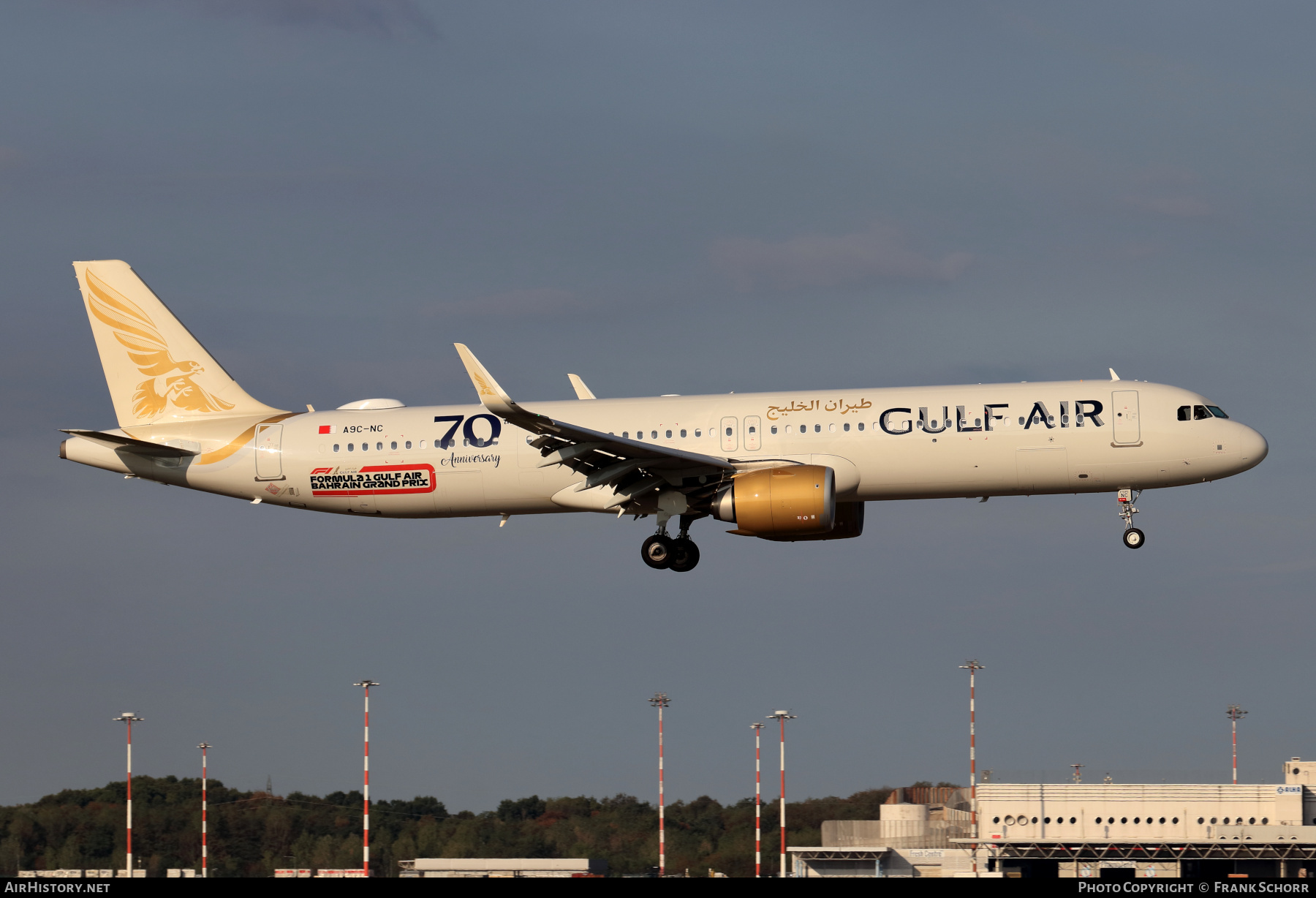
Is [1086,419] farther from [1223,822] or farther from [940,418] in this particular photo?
[1223,822]

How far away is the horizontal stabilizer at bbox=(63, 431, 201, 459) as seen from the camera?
46.2m

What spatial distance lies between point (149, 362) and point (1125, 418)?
31.7 meters

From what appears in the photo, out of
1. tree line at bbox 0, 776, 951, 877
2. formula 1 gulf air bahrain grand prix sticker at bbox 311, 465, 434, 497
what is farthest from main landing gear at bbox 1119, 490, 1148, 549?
tree line at bbox 0, 776, 951, 877

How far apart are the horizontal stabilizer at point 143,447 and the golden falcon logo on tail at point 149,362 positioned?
208cm

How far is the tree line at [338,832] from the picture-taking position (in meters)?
82.8

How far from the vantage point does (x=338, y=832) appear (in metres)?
93.9

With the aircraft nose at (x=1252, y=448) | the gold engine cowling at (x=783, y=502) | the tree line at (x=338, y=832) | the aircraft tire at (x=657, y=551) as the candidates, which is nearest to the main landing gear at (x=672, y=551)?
the aircraft tire at (x=657, y=551)

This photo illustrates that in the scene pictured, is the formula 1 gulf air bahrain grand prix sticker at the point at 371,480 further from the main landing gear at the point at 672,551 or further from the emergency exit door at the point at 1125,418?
the emergency exit door at the point at 1125,418

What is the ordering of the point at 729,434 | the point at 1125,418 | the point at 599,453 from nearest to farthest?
the point at 1125,418 → the point at 599,453 → the point at 729,434

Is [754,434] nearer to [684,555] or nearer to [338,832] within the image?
[684,555]

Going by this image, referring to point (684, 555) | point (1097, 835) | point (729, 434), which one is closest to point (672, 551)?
point (684, 555)

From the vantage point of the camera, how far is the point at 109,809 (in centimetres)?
8600
